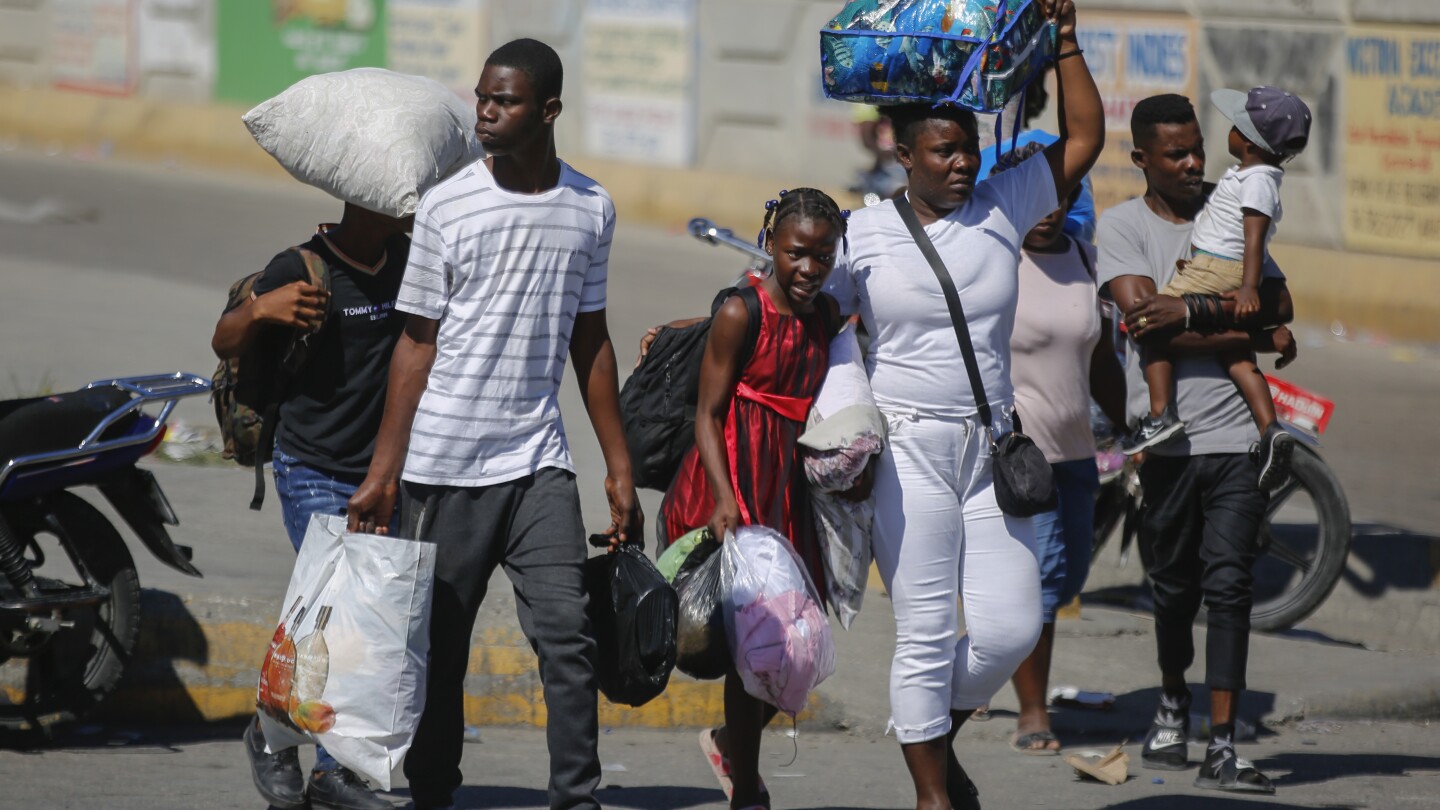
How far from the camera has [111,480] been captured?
5367 mm

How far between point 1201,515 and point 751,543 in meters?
1.77

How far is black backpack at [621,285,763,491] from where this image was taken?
15.7 ft

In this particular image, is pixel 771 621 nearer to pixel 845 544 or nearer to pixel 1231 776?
pixel 845 544

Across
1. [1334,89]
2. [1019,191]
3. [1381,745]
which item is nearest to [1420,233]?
[1334,89]

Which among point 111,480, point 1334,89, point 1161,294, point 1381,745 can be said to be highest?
point 1334,89

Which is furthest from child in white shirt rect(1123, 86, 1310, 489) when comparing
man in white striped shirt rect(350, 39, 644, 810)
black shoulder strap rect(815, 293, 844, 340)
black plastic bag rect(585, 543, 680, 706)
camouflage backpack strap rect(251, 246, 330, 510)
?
camouflage backpack strap rect(251, 246, 330, 510)

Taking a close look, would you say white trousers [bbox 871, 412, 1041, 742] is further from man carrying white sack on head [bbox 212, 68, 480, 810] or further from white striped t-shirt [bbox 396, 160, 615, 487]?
man carrying white sack on head [bbox 212, 68, 480, 810]

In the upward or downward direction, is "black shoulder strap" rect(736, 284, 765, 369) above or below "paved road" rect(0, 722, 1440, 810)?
above

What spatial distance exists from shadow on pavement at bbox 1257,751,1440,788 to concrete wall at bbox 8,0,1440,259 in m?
6.97

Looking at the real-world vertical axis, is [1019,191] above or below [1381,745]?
above

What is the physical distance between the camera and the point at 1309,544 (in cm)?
720

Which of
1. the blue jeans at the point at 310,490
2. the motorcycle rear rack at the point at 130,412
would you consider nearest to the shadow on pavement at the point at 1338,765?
the blue jeans at the point at 310,490

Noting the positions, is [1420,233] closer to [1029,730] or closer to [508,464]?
[1029,730]

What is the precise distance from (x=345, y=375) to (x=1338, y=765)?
10.8ft
